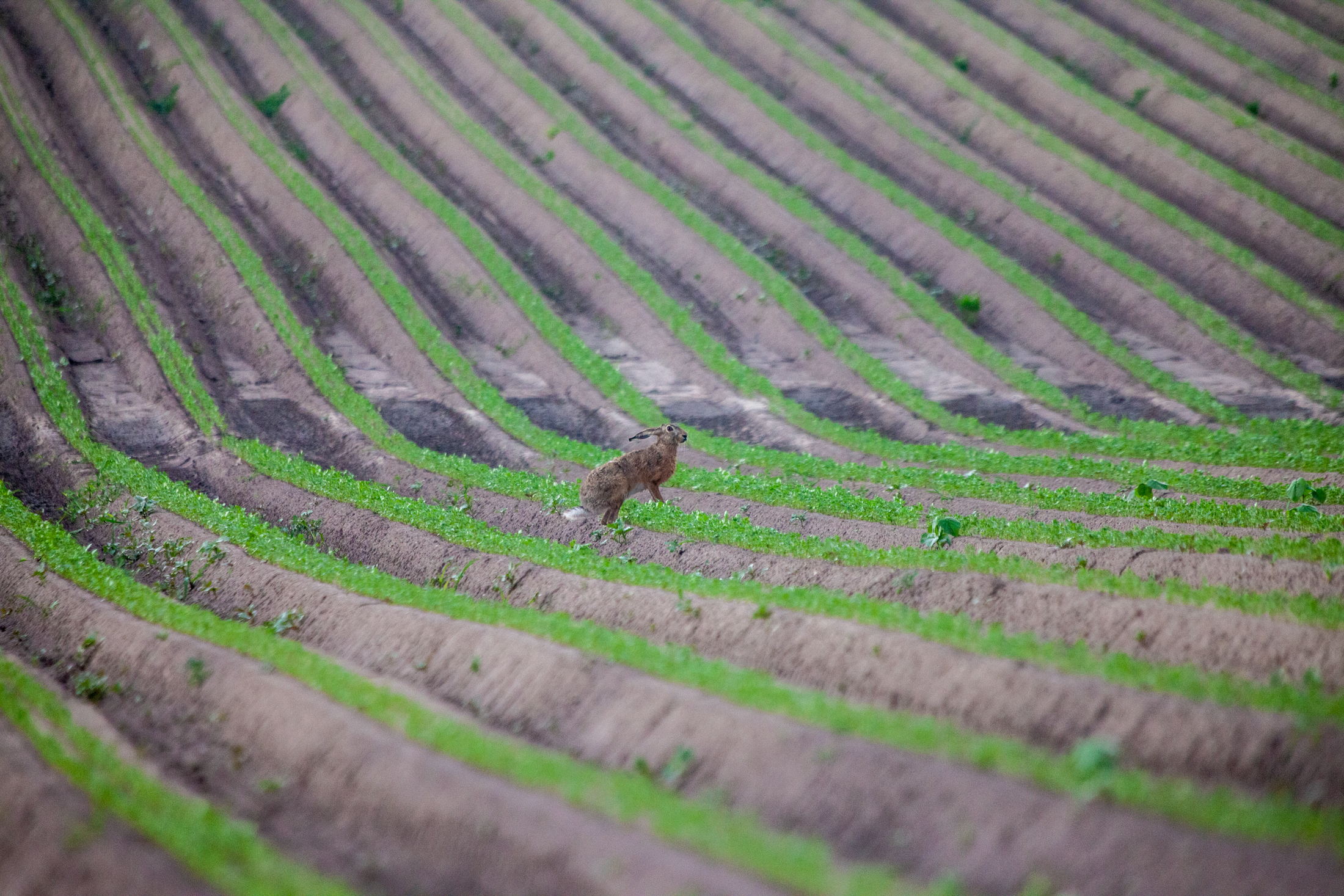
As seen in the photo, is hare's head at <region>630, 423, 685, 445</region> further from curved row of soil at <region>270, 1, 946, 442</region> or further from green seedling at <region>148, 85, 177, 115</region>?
green seedling at <region>148, 85, 177, 115</region>

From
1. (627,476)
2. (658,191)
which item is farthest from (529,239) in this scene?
(627,476)

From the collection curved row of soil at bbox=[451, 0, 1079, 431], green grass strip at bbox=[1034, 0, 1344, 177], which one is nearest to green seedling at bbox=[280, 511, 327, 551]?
curved row of soil at bbox=[451, 0, 1079, 431]

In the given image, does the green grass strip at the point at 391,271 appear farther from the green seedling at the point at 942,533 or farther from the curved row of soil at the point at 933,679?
the green seedling at the point at 942,533

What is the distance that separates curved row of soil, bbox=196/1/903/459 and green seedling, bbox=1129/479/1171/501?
7.90 m

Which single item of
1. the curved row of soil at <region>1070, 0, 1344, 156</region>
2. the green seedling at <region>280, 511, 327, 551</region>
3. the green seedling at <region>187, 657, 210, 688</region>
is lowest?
the green seedling at <region>280, 511, 327, 551</region>

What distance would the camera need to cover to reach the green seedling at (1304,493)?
18594 millimetres

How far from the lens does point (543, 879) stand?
805 centimetres

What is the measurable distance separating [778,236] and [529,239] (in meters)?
9.55

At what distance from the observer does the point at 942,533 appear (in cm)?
1711

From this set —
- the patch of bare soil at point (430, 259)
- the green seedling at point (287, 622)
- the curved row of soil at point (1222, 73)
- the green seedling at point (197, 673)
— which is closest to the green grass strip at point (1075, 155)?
the curved row of soil at point (1222, 73)

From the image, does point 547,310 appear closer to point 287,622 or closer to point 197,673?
point 287,622

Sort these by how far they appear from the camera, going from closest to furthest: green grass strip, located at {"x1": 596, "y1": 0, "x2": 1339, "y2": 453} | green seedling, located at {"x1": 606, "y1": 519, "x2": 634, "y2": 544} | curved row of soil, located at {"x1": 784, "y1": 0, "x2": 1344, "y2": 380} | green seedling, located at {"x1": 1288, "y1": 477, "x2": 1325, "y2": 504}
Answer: green seedling, located at {"x1": 606, "y1": 519, "x2": 634, "y2": 544}, green seedling, located at {"x1": 1288, "y1": 477, "x2": 1325, "y2": 504}, green grass strip, located at {"x1": 596, "y1": 0, "x2": 1339, "y2": 453}, curved row of soil, located at {"x1": 784, "y1": 0, "x2": 1344, "y2": 380}

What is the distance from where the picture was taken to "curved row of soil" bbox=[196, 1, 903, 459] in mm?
29859

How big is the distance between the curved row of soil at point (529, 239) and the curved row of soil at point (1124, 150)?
58.0 feet
